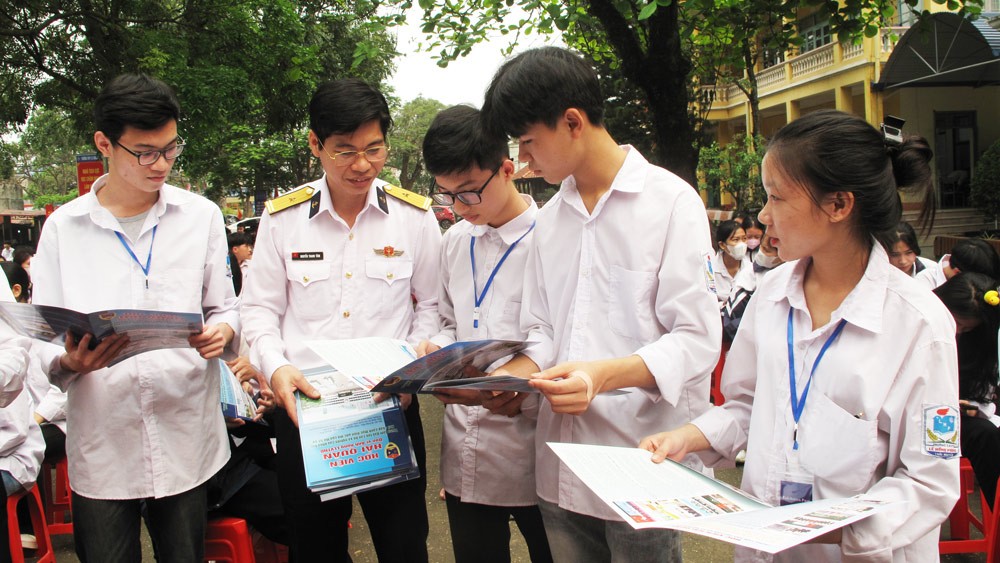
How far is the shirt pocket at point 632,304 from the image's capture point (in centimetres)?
175

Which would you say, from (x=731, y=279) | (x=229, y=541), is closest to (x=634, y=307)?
(x=229, y=541)

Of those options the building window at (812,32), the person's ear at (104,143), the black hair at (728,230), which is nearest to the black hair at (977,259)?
the black hair at (728,230)

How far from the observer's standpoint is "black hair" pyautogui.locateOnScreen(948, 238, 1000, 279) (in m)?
4.22

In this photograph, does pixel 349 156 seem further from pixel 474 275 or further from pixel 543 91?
pixel 543 91

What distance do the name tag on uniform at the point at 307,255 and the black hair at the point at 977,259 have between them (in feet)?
12.3

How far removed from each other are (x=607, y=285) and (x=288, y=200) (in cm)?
109

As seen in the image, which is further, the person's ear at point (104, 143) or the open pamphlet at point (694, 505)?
the person's ear at point (104, 143)

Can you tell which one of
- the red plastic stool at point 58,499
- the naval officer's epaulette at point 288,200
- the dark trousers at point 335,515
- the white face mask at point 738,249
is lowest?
the red plastic stool at point 58,499

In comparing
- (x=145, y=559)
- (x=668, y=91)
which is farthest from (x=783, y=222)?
(x=668, y=91)

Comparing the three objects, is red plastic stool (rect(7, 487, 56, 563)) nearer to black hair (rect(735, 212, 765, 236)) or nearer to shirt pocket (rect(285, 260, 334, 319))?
shirt pocket (rect(285, 260, 334, 319))

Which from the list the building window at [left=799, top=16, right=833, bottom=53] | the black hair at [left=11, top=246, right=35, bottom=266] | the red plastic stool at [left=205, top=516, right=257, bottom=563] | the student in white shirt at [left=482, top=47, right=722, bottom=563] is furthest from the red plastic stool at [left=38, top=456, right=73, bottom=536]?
the building window at [left=799, top=16, right=833, bottom=53]

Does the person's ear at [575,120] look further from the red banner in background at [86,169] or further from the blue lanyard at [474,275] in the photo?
the red banner in background at [86,169]

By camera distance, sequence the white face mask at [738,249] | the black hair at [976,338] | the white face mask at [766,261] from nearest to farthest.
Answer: the black hair at [976,338], the white face mask at [766,261], the white face mask at [738,249]

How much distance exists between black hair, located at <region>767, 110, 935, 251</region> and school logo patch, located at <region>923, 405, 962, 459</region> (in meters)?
0.36
